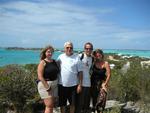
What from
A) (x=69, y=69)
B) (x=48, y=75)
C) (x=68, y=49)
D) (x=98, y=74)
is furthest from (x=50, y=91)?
(x=98, y=74)

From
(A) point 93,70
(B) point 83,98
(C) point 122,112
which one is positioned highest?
(A) point 93,70

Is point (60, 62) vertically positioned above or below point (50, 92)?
above

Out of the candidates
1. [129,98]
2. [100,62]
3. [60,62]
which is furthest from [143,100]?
[60,62]

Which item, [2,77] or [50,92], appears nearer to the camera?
[50,92]

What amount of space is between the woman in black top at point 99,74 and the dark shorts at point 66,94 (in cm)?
60

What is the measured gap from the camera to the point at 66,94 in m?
8.15

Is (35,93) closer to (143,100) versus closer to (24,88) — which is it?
(24,88)

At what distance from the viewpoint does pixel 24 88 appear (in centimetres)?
995

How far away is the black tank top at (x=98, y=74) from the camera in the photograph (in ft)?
27.6

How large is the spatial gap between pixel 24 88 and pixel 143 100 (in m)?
3.47

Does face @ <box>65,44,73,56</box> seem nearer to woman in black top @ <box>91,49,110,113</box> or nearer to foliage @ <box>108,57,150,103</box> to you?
woman in black top @ <box>91,49,110,113</box>

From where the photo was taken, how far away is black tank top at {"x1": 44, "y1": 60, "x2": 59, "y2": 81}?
7.79 m

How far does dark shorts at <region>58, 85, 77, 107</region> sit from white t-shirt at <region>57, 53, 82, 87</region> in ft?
0.34

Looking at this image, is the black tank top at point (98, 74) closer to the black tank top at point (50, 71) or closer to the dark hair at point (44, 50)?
the black tank top at point (50, 71)
